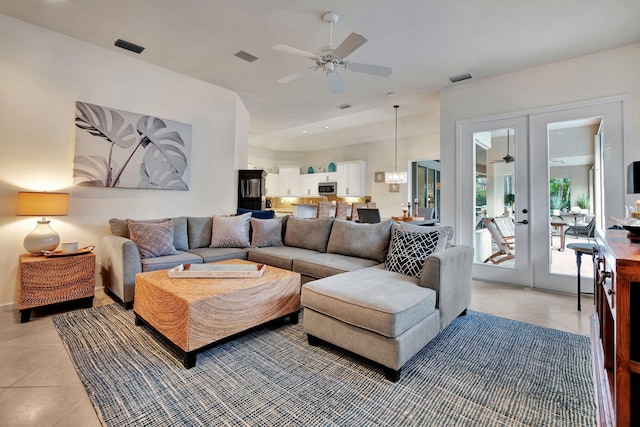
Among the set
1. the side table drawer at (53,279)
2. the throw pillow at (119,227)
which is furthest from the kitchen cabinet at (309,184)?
the side table drawer at (53,279)

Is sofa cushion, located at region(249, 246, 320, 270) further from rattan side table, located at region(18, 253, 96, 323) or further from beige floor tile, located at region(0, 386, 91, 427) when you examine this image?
beige floor tile, located at region(0, 386, 91, 427)

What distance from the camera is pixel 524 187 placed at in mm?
3896

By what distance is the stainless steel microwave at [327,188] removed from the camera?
345 inches

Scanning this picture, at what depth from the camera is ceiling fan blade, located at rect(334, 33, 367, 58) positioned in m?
2.42

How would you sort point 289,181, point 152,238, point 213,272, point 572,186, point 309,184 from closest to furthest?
point 213,272, point 152,238, point 572,186, point 309,184, point 289,181

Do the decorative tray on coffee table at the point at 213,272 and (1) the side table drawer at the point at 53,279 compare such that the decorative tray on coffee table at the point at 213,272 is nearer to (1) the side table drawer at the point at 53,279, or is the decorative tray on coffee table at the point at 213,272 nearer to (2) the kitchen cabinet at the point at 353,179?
(1) the side table drawer at the point at 53,279

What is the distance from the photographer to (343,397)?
1637 millimetres

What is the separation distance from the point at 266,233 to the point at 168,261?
1.29m

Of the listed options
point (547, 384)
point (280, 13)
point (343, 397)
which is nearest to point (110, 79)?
point (280, 13)

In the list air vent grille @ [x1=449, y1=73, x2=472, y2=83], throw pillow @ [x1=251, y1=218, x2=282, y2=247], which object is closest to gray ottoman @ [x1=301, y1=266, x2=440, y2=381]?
throw pillow @ [x1=251, y1=218, x2=282, y2=247]

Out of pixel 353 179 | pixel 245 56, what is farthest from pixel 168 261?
pixel 353 179

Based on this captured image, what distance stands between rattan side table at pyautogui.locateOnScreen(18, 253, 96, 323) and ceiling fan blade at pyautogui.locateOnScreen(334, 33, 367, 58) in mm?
3163

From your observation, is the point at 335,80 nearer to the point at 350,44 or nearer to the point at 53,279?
the point at 350,44

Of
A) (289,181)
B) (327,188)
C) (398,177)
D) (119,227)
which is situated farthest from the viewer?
(289,181)
